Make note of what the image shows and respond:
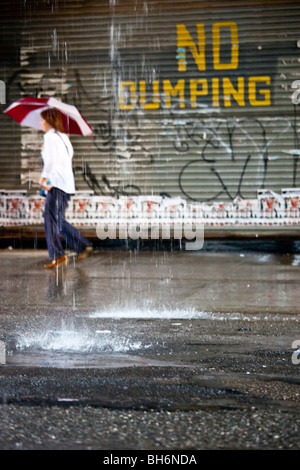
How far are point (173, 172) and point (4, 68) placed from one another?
3249mm

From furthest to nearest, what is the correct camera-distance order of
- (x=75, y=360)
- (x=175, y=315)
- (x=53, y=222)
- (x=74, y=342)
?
(x=53, y=222)
(x=175, y=315)
(x=74, y=342)
(x=75, y=360)

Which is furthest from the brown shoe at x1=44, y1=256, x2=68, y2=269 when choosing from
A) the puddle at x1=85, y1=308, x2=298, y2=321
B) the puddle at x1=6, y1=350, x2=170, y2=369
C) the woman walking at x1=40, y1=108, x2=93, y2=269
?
the puddle at x1=6, y1=350, x2=170, y2=369

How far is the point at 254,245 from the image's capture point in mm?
11742

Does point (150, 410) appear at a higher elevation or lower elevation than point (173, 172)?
lower

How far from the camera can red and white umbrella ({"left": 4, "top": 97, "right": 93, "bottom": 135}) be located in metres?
9.54

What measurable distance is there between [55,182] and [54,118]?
0.83 meters

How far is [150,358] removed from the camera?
4.80 meters

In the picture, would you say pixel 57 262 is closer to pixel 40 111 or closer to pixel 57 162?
pixel 57 162

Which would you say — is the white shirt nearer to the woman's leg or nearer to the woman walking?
the woman walking

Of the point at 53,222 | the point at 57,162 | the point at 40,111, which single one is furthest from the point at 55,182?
the point at 40,111

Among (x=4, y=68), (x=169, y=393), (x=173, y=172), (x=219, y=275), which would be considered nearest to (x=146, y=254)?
(x=173, y=172)

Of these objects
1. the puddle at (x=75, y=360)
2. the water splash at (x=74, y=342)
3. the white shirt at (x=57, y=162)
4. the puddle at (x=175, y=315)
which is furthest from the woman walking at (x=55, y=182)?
the puddle at (x=75, y=360)

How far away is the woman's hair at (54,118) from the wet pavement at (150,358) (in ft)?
5.98
